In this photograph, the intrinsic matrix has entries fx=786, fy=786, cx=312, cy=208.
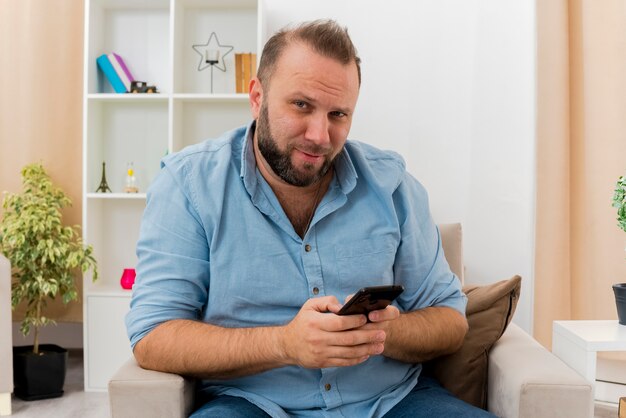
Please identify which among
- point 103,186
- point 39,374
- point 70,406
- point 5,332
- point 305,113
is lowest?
point 70,406

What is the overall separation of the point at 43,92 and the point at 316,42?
227cm

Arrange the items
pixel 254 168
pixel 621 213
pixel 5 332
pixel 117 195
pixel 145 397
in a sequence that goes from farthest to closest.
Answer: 1. pixel 117 195
2. pixel 5 332
3. pixel 621 213
4. pixel 254 168
5. pixel 145 397

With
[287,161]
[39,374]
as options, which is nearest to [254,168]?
[287,161]

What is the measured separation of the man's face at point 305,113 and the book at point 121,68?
1.88 m

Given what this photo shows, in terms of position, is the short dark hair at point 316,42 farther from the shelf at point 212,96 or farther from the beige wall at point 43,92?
the beige wall at point 43,92

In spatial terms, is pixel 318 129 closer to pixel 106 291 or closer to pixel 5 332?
pixel 5 332

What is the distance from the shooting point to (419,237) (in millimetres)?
1770

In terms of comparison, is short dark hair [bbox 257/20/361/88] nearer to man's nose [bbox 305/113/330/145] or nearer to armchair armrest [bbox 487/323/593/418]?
man's nose [bbox 305/113/330/145]

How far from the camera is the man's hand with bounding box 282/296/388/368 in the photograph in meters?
1.40

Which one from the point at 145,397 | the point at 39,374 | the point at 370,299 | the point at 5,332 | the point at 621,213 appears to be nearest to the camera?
the point at 370,299

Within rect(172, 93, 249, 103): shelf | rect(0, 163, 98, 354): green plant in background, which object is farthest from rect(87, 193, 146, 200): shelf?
rect(172, 93, 249, 103): shelf

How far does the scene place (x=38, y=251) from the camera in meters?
3.11

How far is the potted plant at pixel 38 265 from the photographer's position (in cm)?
310

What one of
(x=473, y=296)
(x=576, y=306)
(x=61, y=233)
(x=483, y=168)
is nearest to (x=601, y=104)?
(x=483, y=168)
